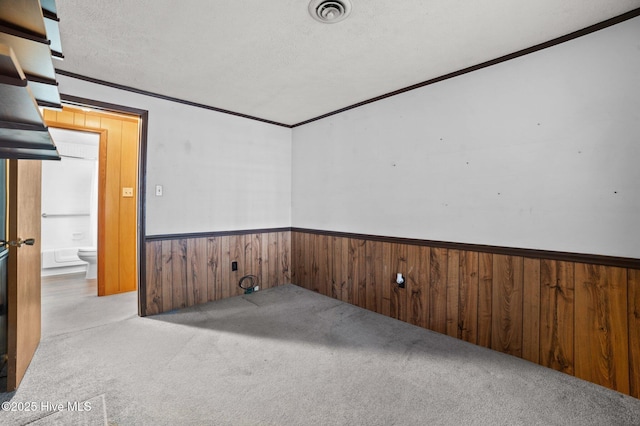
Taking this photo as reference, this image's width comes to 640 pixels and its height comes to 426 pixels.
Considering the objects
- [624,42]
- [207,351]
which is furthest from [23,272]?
[624,42]

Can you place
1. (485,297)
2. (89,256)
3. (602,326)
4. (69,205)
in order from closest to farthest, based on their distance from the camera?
1. (602,326)
2. (485,297)
3. (89,256)
4. (69,205)

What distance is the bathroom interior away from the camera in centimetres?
481

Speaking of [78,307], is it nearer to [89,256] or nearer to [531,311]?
[89,256]

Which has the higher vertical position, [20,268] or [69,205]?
[69,205]

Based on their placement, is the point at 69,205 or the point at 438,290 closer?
the point at 438,290

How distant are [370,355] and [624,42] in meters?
2.58

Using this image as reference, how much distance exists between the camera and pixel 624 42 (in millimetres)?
1803

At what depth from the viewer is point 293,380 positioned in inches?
74.8

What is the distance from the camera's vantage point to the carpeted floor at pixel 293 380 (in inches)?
62.2

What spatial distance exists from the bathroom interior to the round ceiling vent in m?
4.59

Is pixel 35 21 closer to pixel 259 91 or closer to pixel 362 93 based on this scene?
pixel 259 91

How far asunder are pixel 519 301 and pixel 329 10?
2340mm

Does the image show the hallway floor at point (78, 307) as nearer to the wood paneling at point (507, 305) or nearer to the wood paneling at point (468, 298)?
the wood paneling at point (468, 298)

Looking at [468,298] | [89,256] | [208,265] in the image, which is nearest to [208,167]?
[208,265]
